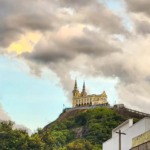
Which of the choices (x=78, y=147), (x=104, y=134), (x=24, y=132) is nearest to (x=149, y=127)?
(x=24, y=132)

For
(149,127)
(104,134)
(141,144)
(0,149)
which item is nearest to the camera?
(141,144)

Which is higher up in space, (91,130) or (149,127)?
(91,130)

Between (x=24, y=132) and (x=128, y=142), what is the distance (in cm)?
5335

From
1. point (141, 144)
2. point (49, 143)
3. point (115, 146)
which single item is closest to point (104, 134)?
point (49, 143)

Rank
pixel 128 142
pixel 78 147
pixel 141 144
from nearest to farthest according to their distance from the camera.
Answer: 1. pixel 141 144
2. pixel 128 142
3. pixel 78 147

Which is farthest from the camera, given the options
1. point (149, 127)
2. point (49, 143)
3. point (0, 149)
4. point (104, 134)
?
point (104, 134)

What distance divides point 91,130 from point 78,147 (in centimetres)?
6130

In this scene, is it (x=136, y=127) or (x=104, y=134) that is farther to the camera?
(x=104, y=134)

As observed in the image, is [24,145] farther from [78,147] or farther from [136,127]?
[136,127]

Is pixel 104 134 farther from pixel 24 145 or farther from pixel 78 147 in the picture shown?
pixel 24 145

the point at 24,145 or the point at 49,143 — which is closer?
the point at 24,145

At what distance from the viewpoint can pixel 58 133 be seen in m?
200

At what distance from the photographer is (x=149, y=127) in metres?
54.2

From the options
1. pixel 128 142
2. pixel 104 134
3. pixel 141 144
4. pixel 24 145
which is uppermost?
pixel 104 134
